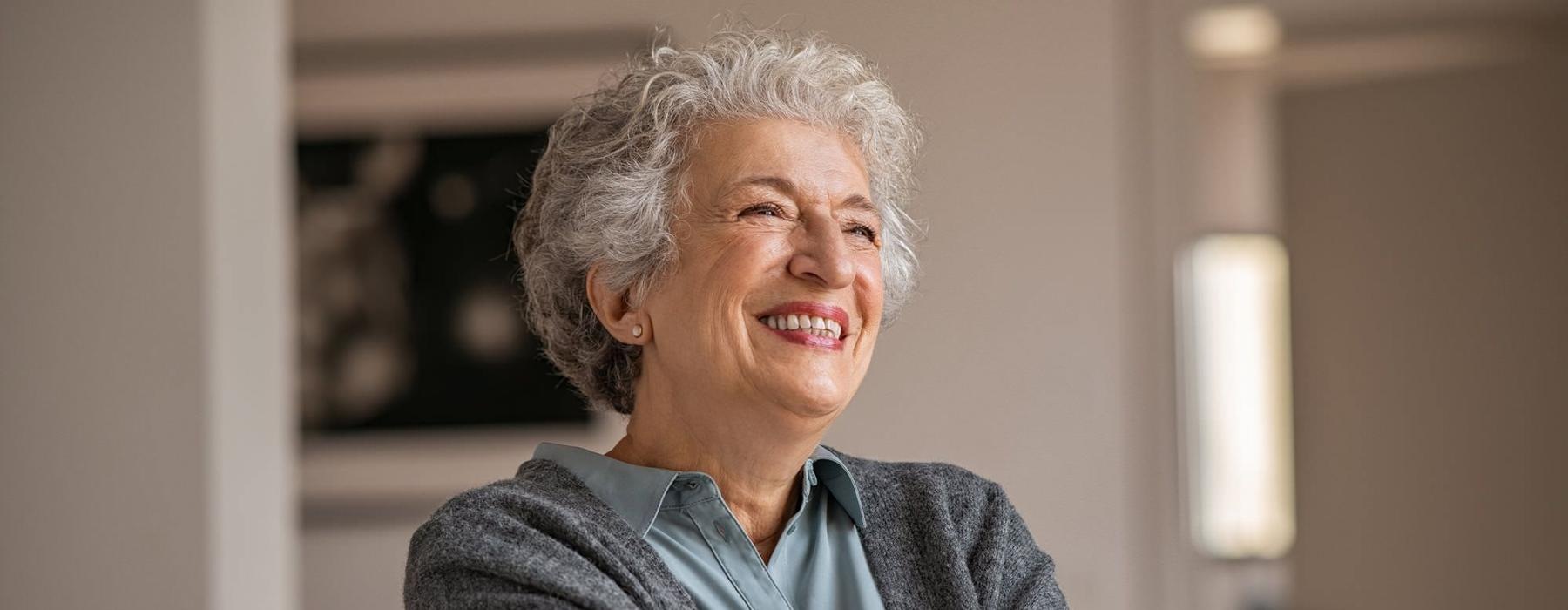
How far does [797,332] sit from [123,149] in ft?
5.36

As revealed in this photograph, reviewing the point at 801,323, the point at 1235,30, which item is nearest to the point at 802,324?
the point at 801,323

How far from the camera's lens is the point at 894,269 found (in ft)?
4.99

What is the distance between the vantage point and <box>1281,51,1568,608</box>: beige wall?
3615 millimetres

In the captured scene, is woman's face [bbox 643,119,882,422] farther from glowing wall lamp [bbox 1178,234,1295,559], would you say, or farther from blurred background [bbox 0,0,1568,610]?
glowing wall lamp [bbox 1178,234,1295,559]

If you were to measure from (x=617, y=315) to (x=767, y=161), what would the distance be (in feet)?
0.71

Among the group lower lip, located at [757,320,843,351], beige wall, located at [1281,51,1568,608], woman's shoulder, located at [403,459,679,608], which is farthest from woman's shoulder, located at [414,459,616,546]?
beige wall, located at [1281,51,1568,608]

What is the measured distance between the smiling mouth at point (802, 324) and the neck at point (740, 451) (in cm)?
7

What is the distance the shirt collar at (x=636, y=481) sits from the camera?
1292 mm

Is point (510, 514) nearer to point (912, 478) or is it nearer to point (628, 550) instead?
point (628, 550)

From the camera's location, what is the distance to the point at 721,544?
51.4 inches

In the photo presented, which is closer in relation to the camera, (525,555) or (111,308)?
(525,555)

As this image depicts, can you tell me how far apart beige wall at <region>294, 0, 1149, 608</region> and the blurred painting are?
185 millimetres

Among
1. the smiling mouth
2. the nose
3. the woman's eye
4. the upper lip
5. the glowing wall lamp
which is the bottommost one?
the glowing wall lamp

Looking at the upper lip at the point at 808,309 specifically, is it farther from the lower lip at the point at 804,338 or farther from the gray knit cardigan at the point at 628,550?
the gray knit cardigan at the point at 628,550
